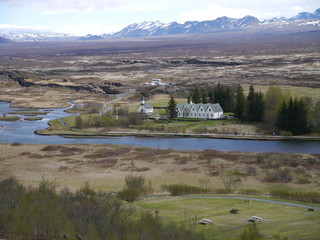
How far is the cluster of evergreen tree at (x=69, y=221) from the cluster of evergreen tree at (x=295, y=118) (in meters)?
45.7

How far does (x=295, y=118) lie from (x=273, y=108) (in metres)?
6.99

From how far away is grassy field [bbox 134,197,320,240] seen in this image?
3119 centimetres

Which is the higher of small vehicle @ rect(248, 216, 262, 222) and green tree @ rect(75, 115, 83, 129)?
small vehicle @ rect(248, 216, 262, 222)

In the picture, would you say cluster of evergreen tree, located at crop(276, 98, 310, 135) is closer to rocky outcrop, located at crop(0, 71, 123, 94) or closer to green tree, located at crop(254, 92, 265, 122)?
green tree, located at crop(254, 92, 265, 122)

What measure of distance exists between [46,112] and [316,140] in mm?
56924

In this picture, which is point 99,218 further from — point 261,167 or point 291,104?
point 291,104

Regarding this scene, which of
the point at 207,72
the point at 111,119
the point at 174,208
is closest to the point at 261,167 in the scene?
the point at 174,208

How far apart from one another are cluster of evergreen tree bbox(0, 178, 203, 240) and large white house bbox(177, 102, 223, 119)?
2078 inches

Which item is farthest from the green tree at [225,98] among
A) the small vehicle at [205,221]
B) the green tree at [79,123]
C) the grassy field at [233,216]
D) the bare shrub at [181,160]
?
the small vehicle at [205,221]

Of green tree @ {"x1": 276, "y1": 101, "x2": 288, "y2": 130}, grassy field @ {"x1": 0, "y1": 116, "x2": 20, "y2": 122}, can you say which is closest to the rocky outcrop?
grassy field @ {"x1": 0, "y1": 116, "x2": 20, "y2": 122}

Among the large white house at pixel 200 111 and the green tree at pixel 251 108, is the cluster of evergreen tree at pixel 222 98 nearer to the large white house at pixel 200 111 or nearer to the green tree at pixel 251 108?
the large white house at pixel 200 111

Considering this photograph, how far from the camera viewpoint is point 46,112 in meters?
104

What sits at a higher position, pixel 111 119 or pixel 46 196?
pixel 46 196

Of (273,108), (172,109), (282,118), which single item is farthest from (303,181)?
(172,109)
